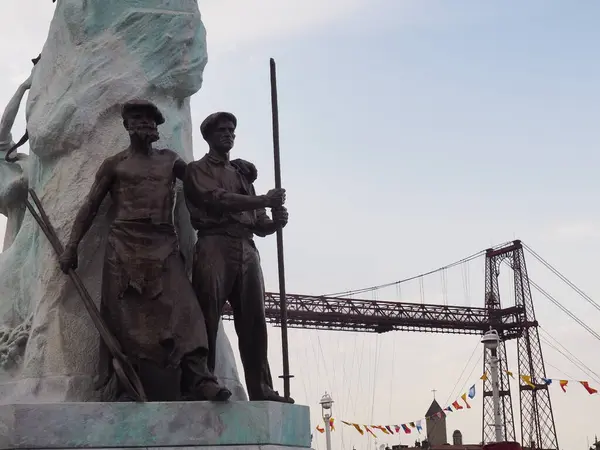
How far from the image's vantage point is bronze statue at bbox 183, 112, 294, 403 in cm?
730

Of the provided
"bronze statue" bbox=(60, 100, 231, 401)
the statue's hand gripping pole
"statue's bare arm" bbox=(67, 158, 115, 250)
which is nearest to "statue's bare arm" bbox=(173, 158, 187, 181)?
"bronze statue" bbox=(60, 100, 231, 401)

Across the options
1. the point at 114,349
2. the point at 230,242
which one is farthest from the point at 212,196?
the point at 114,349

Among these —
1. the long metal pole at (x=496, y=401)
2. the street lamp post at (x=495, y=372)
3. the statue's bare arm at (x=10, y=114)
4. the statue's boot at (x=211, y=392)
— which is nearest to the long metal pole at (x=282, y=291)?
the statue's boot at (x=211, y=392)

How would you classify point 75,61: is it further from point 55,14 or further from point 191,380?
point 191,380

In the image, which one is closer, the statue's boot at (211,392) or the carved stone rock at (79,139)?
the statue's boot at (211,392)

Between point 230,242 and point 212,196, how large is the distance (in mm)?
368

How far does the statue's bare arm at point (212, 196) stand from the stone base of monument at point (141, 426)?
1.43 m

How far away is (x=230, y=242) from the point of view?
7.41 meters

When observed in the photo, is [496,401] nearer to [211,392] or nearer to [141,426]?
[211,392]

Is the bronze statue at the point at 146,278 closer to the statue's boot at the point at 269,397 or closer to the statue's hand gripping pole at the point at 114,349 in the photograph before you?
the statue's hand gripping pole at the point at 114,349

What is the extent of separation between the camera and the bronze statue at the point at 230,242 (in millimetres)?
7297

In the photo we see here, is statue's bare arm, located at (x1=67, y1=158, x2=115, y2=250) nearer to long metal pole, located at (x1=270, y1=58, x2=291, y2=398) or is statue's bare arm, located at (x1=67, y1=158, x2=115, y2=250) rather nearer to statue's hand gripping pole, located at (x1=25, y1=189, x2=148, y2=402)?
statue's hand gripping pole, located at (x1=25, y1=189, x2=148, y2=402)

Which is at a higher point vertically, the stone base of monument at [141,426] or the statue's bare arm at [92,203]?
the statue's bare arm at [92,203]

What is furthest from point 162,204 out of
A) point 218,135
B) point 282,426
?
point 282,426
